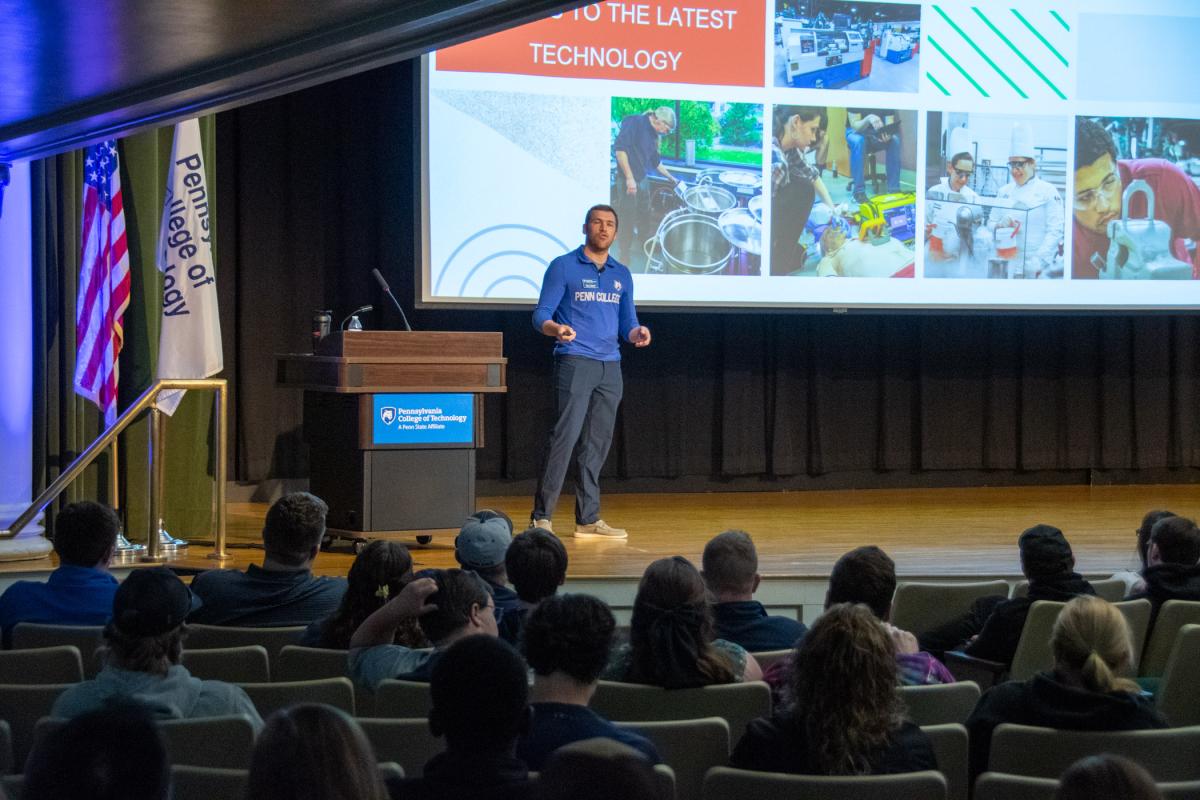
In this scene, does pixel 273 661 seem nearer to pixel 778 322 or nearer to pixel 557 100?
pixel 557 100

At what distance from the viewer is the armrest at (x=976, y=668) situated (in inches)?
153

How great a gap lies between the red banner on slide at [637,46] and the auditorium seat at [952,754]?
A: 227 inches

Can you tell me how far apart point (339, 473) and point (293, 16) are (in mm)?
2660

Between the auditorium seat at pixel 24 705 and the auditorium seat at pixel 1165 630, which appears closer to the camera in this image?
the auditorium seat at pixel 24 705

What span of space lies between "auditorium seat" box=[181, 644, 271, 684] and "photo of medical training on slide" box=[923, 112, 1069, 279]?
5978mm

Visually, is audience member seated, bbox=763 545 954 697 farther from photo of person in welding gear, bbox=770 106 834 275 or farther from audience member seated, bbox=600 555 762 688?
photo of person in welding gear, bbox=770 106 834 275

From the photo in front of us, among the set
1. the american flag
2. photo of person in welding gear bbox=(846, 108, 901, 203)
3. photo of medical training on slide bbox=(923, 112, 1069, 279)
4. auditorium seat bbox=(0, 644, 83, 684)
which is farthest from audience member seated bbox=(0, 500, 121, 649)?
photo of medical training on slide bbox=(923, 112, 1069, 279)

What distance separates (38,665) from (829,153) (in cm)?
603

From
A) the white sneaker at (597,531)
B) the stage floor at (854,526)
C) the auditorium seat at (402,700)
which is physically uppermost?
the auditorium seat at (402,700)

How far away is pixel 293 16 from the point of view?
4.00 m

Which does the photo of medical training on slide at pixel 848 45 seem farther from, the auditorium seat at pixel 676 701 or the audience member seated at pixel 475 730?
the audience member seated at pixel 475 730

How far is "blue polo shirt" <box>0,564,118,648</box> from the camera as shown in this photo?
3857mm

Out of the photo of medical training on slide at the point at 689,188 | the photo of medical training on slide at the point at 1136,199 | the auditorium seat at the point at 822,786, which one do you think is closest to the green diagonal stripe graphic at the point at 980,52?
the photo of medical training on slide at the point at 1136,199

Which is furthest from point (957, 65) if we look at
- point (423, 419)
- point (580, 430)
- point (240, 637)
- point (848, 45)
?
point (240, 637)
